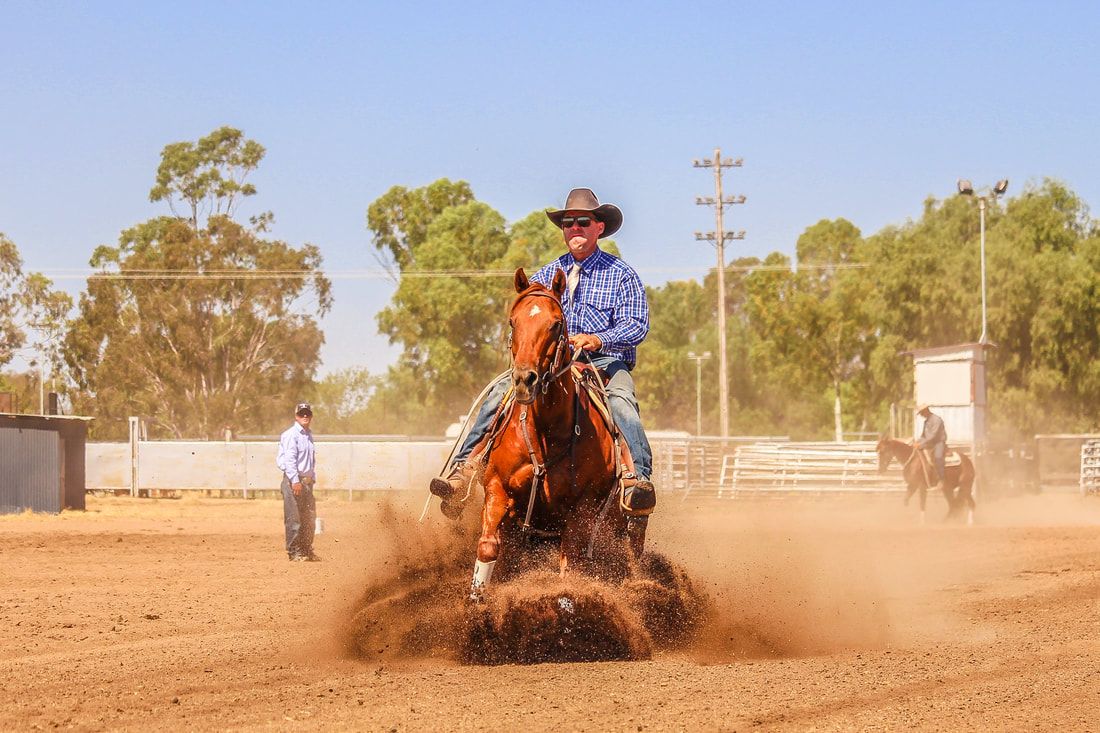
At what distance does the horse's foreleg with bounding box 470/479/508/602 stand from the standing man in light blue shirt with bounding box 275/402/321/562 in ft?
31.8

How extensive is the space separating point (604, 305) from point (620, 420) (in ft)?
2.98

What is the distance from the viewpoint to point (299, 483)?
17.8 meters

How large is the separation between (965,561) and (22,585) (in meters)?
11.6

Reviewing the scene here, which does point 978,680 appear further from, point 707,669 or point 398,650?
point 398,650

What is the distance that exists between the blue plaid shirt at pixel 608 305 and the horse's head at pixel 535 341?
1294 millimetres

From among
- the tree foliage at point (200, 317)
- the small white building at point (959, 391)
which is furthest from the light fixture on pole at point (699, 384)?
the small white building at point (959, 391)

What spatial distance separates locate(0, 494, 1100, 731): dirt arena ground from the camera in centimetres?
650

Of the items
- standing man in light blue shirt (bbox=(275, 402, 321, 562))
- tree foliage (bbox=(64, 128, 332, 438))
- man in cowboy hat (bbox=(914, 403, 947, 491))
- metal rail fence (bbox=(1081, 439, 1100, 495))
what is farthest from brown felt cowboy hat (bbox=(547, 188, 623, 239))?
tree foliage (bbox=(64, 128, 332, 438))

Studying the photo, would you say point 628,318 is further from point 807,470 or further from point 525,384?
point 807,470

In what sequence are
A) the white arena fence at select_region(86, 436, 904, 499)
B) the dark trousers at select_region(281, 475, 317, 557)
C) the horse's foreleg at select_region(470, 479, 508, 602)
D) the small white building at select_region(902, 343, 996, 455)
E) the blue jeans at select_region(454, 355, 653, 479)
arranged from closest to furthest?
the horse's foreleg at select_region(470, 479, 508, 602)
the blue jeans at select_region(454, 355, 653, 479)
the dark trousers at select_region(281, 475, 317, 557)
the small white building at select_region(902, 343, 996, 455)
the white arena fence at select_region(86, 436, 904, 499)

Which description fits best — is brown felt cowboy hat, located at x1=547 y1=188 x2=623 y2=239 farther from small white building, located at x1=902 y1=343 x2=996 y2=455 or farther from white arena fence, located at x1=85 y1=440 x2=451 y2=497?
white arena fence, located at x1=85 y1=440 x2=451 y2=497

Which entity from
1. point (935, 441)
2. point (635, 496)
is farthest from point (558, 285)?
point (935, 441)

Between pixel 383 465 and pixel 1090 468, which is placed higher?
pixel 383 465

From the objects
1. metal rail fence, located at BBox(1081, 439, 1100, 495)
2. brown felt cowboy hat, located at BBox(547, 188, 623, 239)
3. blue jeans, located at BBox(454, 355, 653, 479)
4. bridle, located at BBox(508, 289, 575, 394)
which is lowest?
metal rail fence, located at BBox(1081, 439, 1100, 495)
